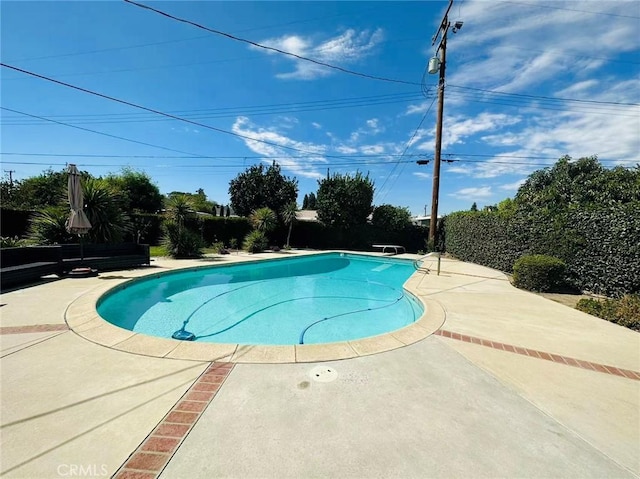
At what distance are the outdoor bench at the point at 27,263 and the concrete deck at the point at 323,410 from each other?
142 inches

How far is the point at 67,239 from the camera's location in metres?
9.82

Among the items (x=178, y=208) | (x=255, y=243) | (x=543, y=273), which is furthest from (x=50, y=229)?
(x=543, y=273)

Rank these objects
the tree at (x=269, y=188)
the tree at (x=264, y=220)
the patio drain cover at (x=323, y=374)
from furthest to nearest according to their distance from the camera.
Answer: the tree at (x=269, y=188) → the tree at (x=264, y=220) → the patio drain cover at (x=323, y=374)

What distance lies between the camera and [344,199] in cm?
2092

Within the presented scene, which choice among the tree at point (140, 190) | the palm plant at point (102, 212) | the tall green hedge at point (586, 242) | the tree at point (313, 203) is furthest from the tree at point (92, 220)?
the tree at point (140, 190)

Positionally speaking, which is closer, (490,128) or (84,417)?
(84,417)

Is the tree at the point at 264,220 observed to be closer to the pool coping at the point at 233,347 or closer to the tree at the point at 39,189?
the pool coping at the point at 233,347

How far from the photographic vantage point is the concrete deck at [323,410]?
194cm

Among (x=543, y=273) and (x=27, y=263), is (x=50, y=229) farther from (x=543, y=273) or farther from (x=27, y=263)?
(x=543, y=273)

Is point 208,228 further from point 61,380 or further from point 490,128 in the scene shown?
point 490,128

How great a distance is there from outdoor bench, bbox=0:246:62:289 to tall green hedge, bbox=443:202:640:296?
14849 mm

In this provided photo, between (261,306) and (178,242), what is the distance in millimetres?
7732

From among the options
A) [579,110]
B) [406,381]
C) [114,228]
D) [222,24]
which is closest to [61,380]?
[406,381]

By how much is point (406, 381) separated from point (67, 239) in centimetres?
1223
